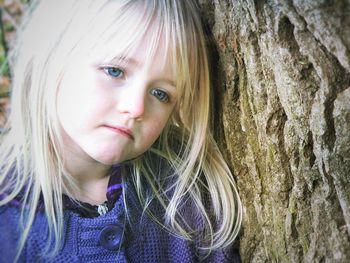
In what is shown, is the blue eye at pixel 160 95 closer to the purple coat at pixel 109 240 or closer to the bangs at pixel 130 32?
the bangs at pixel 130 32

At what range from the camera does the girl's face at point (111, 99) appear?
3.50 ft

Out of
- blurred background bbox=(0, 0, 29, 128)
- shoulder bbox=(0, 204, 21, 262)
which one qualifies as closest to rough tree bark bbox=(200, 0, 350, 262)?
shoulder bbox=(0, 204, 21, 262)

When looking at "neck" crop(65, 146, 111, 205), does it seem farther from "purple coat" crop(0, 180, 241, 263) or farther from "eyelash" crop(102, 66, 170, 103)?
"eyelash" crop(102, 66, 170, 103)

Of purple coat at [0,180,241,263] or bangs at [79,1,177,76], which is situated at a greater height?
bangs at [79,1,177,76]

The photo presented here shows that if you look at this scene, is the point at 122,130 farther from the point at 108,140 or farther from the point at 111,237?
the point at 111,237

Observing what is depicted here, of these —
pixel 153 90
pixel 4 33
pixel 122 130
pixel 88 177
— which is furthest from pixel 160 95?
pixel 4 33

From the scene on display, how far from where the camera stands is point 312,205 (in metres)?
1.01

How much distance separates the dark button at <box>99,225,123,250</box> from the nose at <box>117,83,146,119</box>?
0.34 meters

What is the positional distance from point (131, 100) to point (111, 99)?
53mm

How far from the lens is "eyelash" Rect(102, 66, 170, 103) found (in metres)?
1.07

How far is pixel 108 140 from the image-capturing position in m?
1.10

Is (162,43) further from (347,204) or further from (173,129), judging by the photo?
(347,204)

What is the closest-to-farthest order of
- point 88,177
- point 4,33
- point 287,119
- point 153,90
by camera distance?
point 287,119 → point 153,90 → point 88,177 → point 4,33

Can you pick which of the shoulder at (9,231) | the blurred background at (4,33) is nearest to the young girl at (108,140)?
the shoulder at (9,231)
